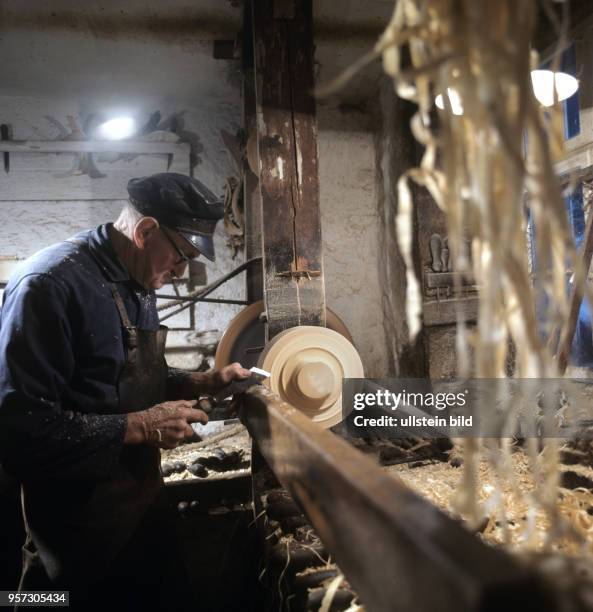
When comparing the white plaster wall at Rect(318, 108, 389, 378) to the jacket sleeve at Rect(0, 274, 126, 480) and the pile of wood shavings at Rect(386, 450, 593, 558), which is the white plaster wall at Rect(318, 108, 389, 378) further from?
the jacket sleeve at Rect(0, 274, 126, 480)

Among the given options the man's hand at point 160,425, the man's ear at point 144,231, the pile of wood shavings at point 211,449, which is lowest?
the pile of wood shavings at point 211,449

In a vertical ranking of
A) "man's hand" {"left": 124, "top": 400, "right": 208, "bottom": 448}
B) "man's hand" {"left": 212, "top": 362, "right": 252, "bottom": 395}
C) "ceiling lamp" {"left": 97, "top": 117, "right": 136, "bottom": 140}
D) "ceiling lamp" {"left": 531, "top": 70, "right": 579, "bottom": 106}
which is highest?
"ceiling lamp" {"left": 97, "top": 117, "right": 136, "bottom": 140}

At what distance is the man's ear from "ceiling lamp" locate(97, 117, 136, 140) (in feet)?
11.8

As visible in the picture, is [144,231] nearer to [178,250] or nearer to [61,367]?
[178,250]

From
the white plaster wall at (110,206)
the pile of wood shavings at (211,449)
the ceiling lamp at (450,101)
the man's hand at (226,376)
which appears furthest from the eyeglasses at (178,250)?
the white plaster wall at (110,206)

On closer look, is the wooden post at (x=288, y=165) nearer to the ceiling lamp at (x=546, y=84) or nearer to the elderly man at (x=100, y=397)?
the elderly man at (x=100, y=397)

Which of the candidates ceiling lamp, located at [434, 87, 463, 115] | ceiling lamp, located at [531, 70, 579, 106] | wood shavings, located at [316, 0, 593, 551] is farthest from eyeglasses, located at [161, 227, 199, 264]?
ceiling lamp, located at [531, 70, 579, 106]

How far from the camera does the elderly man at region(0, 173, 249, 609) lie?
65.4 inches

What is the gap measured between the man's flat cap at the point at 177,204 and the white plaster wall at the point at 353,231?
10.7ft

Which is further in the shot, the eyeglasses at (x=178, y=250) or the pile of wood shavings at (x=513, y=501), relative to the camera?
the eyeglasses at (x=178, y=250)

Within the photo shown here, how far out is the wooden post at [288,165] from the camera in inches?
98.8

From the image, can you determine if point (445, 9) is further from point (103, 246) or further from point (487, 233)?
point (103, 246)

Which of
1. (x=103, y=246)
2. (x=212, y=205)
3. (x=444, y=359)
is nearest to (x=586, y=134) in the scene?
(x=444, y=359)

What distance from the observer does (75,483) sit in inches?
73.0
